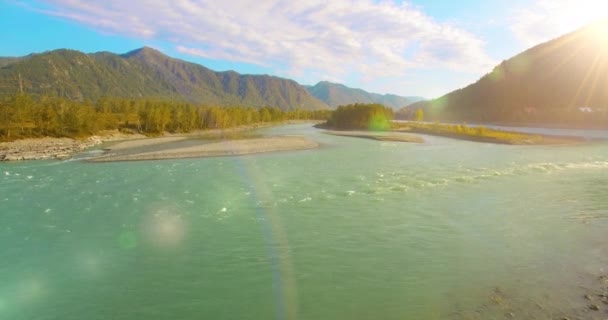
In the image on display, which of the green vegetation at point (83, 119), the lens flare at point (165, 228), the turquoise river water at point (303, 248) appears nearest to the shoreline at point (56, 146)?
the green vegetation at point (83, 119)

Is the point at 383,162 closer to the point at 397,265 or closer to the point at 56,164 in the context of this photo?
the point at 397,265

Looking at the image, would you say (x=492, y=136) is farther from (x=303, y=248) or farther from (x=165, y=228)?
(x=165, y=228)

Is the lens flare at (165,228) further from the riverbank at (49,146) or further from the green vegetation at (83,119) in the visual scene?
the green vegetation at (83,119)

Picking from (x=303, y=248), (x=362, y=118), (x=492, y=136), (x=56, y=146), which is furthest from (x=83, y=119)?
(x=492, y=136)

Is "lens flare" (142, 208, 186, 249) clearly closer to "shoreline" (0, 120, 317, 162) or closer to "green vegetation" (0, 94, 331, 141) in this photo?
"shoreline" (0, 120, 317, 162)

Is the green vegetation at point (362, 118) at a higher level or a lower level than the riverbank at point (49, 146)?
higher

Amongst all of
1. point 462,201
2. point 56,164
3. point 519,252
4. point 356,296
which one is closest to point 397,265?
point 356,296

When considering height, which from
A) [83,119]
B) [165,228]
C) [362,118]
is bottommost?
[165,228]
